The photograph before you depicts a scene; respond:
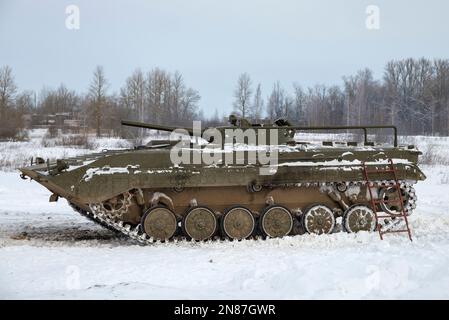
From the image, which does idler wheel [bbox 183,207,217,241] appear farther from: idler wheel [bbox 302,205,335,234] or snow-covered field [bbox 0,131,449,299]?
idler wheel [bbox 302,205,335,234]

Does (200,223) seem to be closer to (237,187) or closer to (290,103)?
(237,187)

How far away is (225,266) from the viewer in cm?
860

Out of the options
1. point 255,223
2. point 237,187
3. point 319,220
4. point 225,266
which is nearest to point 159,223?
point 237,187

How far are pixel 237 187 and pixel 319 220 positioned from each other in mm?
1713

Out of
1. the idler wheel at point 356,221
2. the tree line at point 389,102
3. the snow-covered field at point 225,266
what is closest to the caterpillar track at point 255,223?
the idler wheel at point 356,221

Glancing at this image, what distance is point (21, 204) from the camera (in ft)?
53.4

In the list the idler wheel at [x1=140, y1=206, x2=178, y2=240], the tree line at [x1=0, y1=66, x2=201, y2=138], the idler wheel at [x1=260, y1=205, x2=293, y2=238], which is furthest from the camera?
the tree line at [x1=0, y1=66, x2=201, y2=138]

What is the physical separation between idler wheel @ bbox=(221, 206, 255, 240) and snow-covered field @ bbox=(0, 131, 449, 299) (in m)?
0.40

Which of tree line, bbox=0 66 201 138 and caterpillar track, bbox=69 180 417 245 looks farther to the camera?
tree line, bbox=0 66 201 138

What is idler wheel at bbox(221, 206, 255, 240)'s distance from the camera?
10828 mm

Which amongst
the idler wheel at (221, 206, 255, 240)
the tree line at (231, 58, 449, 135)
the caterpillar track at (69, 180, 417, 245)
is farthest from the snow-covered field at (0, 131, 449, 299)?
the tree line at (231, 58, 449, 135)

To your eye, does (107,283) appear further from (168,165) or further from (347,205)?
(347,205)

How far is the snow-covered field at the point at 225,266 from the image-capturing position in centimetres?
704

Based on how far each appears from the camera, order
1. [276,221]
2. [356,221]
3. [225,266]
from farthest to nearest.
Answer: [356,221] → [276,221] → [225,266]
